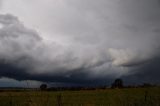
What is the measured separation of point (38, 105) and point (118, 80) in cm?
8670

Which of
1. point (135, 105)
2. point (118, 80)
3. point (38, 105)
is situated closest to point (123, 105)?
point (135, 105)

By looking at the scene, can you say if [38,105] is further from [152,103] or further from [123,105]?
[152,103]

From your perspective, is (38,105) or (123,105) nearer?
(38,105)

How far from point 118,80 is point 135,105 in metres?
84.8

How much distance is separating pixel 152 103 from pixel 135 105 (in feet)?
4.43

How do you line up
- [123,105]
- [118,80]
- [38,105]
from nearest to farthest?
[38,105]
[123,105]
[118,80]

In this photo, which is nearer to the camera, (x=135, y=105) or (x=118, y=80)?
(x=135, y=105)

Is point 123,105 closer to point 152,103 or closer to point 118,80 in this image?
point 152,103

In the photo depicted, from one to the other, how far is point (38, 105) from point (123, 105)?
6508 mm

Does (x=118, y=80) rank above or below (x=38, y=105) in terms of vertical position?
above

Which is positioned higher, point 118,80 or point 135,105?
point 118,80

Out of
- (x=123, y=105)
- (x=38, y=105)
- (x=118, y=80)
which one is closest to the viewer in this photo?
(x=38, y=105)

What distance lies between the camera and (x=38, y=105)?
71.5 feet

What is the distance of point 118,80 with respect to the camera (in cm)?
10681
